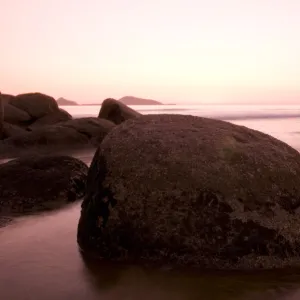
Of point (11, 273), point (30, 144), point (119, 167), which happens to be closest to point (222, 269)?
point (119, 167)

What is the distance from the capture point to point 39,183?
5.41 m

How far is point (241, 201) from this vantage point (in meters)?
3.26

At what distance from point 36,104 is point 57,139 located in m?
8.92

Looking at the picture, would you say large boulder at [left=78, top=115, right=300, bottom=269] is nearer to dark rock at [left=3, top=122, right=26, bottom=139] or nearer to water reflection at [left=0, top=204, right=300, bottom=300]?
water reflection at [left=0, top=204, right=300, bottom=300]

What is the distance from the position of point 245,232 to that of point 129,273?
960mm

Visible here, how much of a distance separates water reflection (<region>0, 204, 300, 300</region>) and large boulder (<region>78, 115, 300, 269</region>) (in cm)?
17

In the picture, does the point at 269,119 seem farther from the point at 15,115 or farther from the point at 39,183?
the point at 39,183

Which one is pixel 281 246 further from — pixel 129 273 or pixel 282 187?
pixel 129 273

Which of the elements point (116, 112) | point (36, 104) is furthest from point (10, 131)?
point (36, 104)

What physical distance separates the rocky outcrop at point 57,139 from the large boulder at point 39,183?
6.09m

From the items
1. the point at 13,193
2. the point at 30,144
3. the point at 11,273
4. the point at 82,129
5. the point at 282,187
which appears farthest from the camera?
the point at 82,129

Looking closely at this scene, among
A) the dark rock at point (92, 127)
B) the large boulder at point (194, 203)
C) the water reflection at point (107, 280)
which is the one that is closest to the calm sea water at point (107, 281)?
the water reflection at point (107, 280)

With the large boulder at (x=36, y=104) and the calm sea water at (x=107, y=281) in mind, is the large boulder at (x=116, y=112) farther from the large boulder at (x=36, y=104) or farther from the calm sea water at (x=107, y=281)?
the calm sea water at (x=107, y=281)

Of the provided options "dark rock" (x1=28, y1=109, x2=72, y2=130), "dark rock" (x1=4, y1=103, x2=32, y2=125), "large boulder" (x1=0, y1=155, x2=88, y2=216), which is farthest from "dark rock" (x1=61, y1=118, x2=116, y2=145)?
"large boulder" (x1=0, y1=155, x2=88, y2=216)
